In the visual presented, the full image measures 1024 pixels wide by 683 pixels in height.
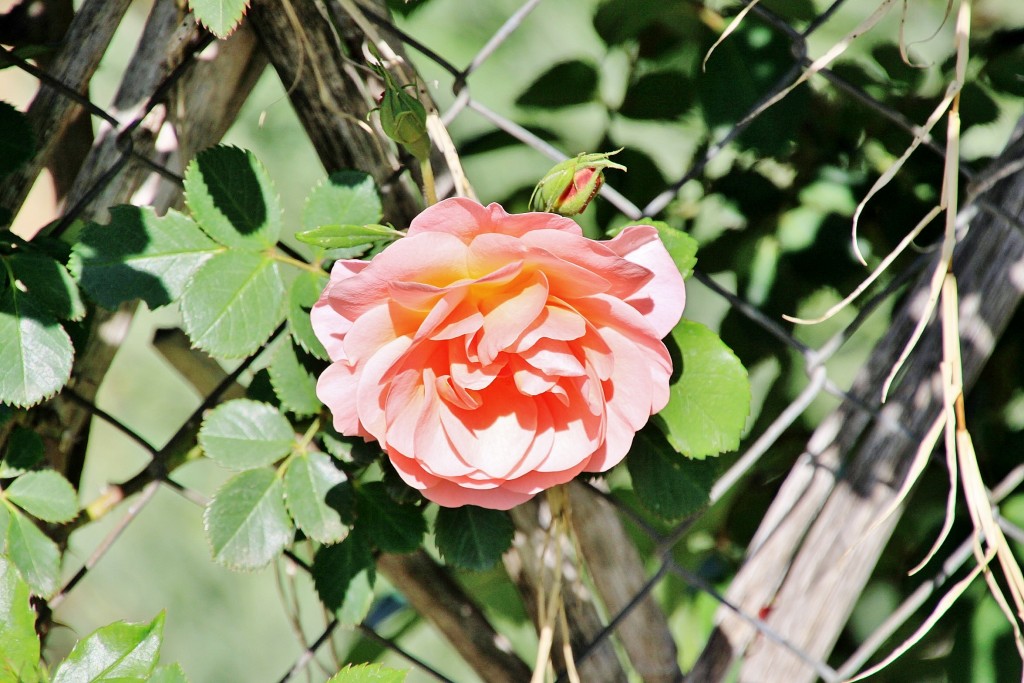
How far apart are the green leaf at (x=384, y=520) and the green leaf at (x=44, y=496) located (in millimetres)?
177

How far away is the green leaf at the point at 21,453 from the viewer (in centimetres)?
51

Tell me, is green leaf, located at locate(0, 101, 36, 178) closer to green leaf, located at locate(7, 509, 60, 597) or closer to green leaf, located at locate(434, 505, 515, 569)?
green leaf, located at locate(7, 509, 60, 597)

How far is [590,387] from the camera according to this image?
0.40m

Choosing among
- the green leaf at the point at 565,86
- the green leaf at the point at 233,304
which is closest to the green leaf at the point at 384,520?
the green leaf at the point at 233,304

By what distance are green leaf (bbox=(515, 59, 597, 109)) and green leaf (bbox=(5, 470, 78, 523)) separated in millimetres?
491

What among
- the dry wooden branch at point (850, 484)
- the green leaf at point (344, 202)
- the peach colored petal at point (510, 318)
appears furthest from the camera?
the dry wooden branch at point (850, 484)

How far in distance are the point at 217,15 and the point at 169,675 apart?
32 centimetres

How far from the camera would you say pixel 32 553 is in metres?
0.50

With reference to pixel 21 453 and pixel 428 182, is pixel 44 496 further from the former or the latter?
pixel 428 182

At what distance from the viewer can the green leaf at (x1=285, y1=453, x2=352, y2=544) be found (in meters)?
0.48

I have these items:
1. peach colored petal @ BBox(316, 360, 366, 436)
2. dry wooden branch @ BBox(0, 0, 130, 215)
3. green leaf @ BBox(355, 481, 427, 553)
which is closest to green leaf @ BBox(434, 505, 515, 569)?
green leaf @ BBox(355, 481, 427, 553)

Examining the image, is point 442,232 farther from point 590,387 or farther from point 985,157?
point 985,157

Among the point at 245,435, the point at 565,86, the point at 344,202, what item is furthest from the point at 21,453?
the point at 565,86

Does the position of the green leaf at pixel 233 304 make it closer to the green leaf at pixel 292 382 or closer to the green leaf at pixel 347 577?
the green leaf at pixel 292 382
